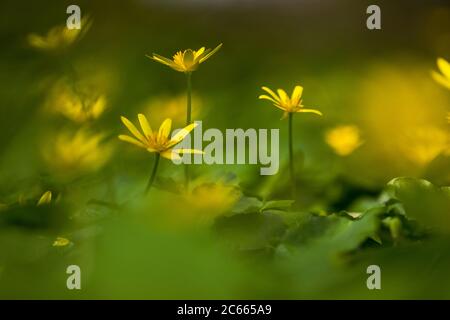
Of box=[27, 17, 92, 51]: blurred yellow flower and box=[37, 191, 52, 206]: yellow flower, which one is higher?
box=[27, 17, 92, 51]: blurred yellow flower

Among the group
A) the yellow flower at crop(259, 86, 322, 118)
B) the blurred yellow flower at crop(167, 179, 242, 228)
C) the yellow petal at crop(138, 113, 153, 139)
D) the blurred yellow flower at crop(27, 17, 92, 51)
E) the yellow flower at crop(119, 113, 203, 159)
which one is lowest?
the blurred yellow flower at crop(167, 179, 242, 228)

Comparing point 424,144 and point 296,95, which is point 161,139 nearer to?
point 296,95

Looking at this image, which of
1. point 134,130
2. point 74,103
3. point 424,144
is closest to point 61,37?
point 74,103

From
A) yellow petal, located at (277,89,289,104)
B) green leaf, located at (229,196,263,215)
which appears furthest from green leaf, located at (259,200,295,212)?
yellow petal, located at (277,89,289,104)

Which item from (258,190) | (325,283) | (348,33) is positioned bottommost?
(325,283)

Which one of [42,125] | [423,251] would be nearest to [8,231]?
[42,125]

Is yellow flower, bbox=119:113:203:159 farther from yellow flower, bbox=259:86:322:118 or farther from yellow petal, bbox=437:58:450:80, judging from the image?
yellow petal, bbox=437:58:450:80

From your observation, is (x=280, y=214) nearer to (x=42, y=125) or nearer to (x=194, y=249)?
(x=194, y=249)
